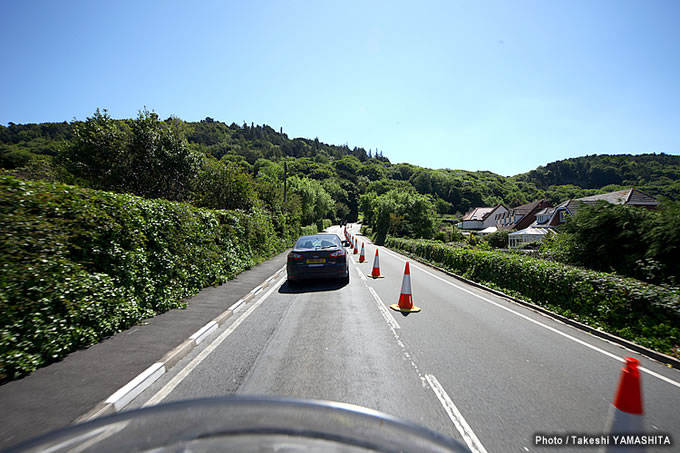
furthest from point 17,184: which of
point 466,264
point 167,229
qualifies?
point 466,264

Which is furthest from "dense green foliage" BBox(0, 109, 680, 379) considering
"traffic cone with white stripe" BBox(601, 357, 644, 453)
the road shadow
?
"traffic cone with white stripe" BBox(601, 357, 644, 453)

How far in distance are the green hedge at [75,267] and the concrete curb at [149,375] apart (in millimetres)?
1281

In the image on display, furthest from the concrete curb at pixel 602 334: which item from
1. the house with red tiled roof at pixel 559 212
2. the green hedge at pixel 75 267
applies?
the house with red tiled roof at pixel 559 212

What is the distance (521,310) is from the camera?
734 cm

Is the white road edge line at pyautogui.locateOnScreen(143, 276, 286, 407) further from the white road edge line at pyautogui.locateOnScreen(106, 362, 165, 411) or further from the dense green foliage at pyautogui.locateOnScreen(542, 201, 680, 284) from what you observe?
the dense green foliage at pyautogui.locateOnScreen(542, 201, 680, 284)

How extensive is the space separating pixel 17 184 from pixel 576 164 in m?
148

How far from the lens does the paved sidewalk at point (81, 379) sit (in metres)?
2.68

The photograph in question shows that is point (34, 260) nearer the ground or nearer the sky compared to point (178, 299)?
nearer the sky

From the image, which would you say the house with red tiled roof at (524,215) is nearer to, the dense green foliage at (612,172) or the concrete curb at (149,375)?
the dense green foliage at (612,172)

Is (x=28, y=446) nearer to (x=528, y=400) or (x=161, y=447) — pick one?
(x=161, y=447)

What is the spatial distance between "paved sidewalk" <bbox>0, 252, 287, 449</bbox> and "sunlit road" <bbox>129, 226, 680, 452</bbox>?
1.46 feet

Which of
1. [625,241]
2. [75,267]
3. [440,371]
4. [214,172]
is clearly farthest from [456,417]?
[214,172]

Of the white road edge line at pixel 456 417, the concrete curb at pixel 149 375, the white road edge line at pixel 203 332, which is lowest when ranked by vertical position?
the white road edge line at pixel 203 332

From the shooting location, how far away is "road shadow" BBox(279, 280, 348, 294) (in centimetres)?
914
